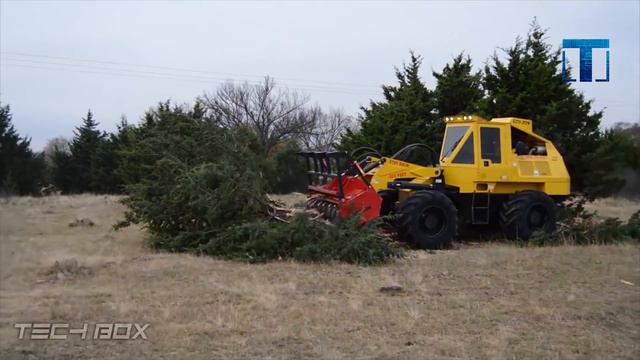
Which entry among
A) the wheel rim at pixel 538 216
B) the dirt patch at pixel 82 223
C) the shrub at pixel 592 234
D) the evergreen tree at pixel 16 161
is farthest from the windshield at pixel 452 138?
the evergreen tree at pixel 16 161

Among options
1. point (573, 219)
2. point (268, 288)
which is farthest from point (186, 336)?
point (573, 219)

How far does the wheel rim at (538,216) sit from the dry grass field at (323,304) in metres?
2.68

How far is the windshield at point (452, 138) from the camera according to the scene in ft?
45.3

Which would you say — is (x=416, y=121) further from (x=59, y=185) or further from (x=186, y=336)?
(x=59, y=185)

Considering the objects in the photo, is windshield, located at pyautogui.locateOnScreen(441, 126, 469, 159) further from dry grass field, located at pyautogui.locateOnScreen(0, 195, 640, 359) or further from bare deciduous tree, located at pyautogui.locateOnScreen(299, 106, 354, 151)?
bare deciduous tree, located at pyautogui.locateOnScreen(299, 106, 354, 151)

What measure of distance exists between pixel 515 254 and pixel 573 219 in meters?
5.41

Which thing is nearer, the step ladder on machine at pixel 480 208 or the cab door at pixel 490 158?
the cab door at pixel 490 158

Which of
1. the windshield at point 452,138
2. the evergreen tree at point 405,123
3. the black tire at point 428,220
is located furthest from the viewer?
the evergreen tree at point 405,123

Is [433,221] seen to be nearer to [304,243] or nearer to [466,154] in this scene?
[466,154]

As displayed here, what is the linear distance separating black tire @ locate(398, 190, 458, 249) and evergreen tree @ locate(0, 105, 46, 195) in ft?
97.4

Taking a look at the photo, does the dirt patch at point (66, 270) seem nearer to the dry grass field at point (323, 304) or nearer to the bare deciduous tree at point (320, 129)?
the dry grass field at point (323, 304)

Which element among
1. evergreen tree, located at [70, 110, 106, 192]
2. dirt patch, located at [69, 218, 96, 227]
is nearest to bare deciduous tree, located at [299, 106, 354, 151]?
evergreen tree, located at [70, 110, 106, 192]

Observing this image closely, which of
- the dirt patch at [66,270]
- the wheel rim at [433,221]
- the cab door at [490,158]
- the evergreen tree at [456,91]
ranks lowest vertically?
the dirt patch at [66,270]

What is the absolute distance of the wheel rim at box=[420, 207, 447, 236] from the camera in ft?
42.2
